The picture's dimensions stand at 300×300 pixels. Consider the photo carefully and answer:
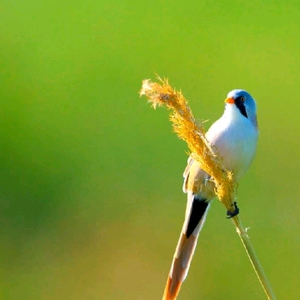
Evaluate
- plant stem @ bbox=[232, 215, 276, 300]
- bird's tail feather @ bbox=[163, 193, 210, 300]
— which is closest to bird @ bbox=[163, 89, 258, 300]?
bird's tail feather @ bbox=[163, 193, 210, 300]

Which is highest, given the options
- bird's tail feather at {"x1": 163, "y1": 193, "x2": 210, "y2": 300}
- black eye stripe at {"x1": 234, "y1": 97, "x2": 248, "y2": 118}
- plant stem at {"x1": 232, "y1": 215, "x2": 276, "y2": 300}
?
black eye stripe at {"x1": 234, "y1": 97, "x2": 248, "y2": 118}

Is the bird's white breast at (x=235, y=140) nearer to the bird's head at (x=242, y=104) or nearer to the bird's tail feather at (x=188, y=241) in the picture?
the bird's head at (x=242, y=104)

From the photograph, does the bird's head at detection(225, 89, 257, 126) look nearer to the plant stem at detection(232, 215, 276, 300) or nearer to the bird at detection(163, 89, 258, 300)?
the bird at detection(163, 89, 258, 300)

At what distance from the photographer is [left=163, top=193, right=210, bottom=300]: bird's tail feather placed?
2.80 meters

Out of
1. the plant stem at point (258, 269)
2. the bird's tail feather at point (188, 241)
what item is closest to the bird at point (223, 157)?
the bird's tail feather at point (188, 241)

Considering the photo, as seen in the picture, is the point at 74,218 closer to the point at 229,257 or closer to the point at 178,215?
the point at 178,215

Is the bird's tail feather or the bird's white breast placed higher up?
the bird's white breast

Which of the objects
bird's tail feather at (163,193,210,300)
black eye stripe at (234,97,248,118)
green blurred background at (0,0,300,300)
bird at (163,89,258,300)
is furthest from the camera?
green blurred background at (0,0,300,300)

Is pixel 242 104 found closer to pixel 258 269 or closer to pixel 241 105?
pixel 241 105

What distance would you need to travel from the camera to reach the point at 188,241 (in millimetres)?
3131

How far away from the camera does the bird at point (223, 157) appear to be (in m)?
3.07

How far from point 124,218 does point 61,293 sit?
0.89 meters

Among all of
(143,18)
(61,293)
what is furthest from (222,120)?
(143,18)

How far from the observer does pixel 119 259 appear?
627 cm
